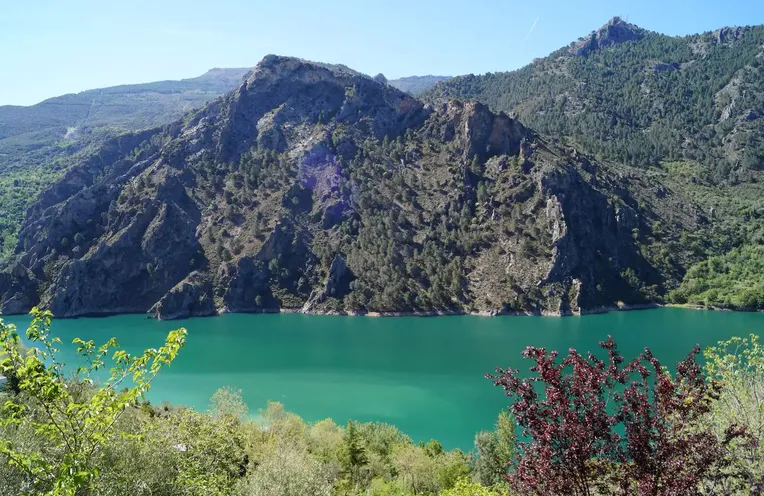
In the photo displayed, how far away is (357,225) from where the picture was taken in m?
137

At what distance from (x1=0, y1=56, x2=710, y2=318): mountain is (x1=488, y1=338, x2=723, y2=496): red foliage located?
350ft

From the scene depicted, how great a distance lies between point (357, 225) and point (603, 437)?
129 meters

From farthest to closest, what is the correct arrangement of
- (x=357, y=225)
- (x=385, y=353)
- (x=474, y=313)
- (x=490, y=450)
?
(x=357, y=225)
(x=474, y=313)
(x=385, y=353)
(x=490, y=450)

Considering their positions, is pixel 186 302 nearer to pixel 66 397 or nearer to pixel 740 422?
pixel 66 397

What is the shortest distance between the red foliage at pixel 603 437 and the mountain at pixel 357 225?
350ft

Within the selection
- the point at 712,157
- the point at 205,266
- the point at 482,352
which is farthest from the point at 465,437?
the point at 712,157

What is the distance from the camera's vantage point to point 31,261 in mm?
131750

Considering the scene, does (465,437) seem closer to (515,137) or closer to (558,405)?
(558,405)

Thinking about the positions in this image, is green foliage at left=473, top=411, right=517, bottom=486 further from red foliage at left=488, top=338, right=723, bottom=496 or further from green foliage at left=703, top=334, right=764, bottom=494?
red foliage at left=488, top=338, right=723, bottom=496

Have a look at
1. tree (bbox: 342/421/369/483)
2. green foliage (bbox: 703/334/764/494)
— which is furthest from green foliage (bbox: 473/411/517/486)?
green foliage (bbox: 703/334/764/494)

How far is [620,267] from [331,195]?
246 feet

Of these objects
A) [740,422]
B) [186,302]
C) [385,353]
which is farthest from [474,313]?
[740,422]

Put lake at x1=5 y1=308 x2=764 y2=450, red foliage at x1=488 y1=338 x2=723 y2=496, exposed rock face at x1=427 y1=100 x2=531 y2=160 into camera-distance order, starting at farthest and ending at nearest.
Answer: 1. exposed rock face at x1=427 y1=100 x2=531 y2=160
2. lake at x1=5 y1=308 x2=764 y2=450
3. red foliage at x1=488 y1=338 x2=723 y2=496

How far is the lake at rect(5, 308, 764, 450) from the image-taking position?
5600 cm
